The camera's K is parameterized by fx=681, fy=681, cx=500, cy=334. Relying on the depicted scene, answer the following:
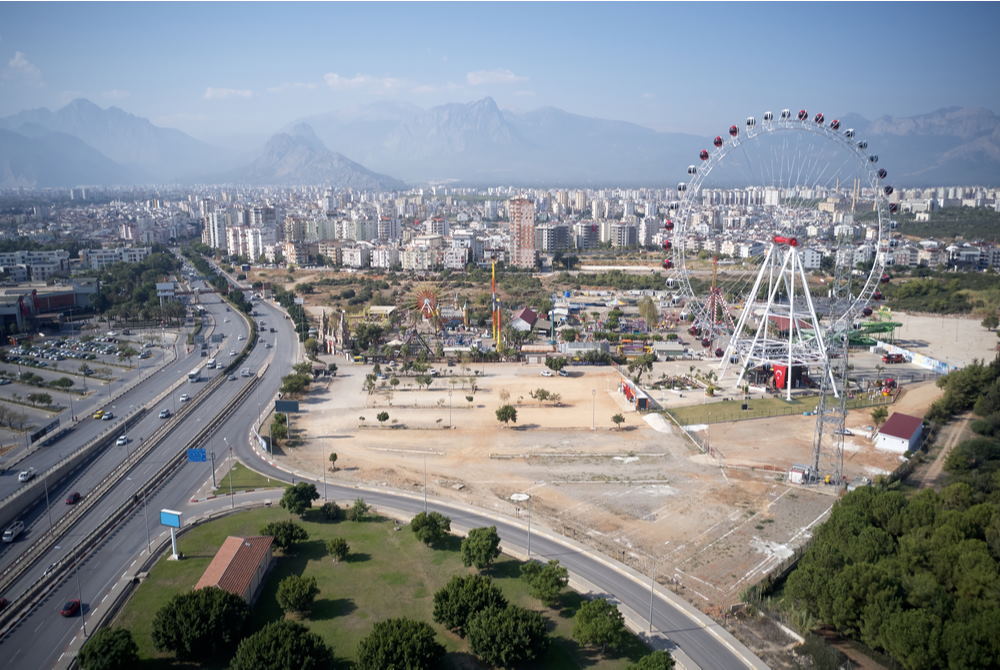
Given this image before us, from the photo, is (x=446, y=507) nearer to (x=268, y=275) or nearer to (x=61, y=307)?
(x=61, y=307)

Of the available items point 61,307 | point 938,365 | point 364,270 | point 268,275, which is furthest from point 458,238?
point 938,365

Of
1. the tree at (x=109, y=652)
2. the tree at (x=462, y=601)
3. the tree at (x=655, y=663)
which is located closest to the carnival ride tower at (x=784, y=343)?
the tree at (x=655, y=663)

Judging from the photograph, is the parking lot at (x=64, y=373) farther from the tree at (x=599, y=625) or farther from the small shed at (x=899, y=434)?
the small shed at (x=899, y=434)

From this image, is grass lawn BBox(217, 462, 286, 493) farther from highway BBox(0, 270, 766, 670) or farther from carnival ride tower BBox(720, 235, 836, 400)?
carnival ride tower BBox(720, 235, 836, 400)

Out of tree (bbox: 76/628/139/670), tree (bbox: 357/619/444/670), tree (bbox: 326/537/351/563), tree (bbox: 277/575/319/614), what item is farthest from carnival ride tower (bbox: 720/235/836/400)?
tree (bbox: 76/628/139/670)

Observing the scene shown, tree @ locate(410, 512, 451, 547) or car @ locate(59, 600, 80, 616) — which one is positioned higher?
tree @ locate(410, 512, 451, 547)

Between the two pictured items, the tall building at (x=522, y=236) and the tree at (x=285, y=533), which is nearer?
the tree at (x=285, y=533)
